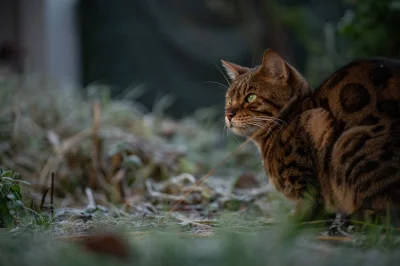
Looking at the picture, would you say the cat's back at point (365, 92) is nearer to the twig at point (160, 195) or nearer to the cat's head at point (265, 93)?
the cat's head at point (265, 93)

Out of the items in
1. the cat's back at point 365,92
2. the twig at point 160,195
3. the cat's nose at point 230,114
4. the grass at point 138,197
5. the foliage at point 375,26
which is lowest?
the twig at point 160,195

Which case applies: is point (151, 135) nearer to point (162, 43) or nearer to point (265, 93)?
point (265, 93)

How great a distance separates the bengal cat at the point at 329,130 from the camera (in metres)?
1.51

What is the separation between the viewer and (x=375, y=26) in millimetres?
3092

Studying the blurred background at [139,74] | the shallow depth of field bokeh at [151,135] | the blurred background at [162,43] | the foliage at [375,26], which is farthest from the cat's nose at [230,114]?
the blurred background at [162,43]

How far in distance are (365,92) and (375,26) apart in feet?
5.50

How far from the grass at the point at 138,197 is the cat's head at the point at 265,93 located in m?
0.30

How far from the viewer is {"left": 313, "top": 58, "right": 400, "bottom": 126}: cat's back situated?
62.1 inches

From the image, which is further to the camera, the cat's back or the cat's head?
the cat's head

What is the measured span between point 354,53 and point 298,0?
2903mm

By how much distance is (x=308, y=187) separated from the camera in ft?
5.60

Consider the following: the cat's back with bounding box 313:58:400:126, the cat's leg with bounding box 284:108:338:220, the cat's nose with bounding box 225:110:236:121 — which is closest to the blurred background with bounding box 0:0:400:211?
the cat's nose with bounding box 225:110:236:121

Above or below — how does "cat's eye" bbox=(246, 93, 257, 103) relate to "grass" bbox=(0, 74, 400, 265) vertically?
above

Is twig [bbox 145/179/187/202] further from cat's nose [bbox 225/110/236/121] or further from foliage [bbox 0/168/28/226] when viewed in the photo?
foliage [bbox 0/168/28/226]
